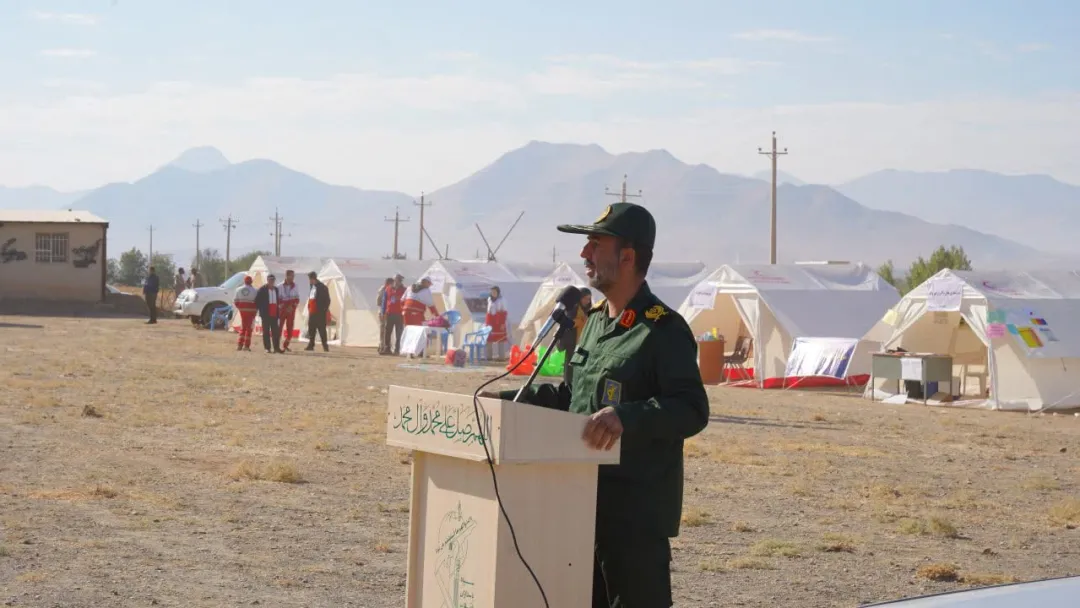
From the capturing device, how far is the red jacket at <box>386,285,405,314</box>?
29.7m

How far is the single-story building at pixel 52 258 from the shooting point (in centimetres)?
4538

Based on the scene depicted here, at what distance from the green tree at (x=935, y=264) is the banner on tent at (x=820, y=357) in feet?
121

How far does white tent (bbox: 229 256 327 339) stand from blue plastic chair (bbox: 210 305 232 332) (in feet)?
0.70

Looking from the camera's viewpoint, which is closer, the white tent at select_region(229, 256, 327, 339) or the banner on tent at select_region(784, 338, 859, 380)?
the banner on tent at select_region(784, 338, 859, 380)

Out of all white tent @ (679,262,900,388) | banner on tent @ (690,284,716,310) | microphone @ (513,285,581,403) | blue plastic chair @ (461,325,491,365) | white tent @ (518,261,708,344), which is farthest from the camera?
white tent @ (518,261,708,344)

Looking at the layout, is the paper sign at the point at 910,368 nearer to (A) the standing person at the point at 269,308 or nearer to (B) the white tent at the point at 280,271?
(A) the standing person at the point at 269,308

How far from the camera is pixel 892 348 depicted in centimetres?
2141

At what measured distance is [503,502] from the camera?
11.3 feet

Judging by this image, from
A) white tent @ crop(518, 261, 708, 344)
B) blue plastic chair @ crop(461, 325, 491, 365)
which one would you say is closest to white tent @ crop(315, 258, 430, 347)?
blue plastic chair @ crop(461, 325, 491, 365)

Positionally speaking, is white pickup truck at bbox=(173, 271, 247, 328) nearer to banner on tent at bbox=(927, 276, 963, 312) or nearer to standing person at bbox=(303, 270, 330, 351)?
standing person at bbox=(303, 270, 330, 351)

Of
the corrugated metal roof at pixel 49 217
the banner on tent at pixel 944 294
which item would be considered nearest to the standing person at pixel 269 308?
the banner on tent at pixel 944 294

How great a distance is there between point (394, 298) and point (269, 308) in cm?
337

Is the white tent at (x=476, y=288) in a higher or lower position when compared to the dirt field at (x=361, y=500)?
higher

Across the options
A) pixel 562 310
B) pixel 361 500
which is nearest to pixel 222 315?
pixel 361 500
